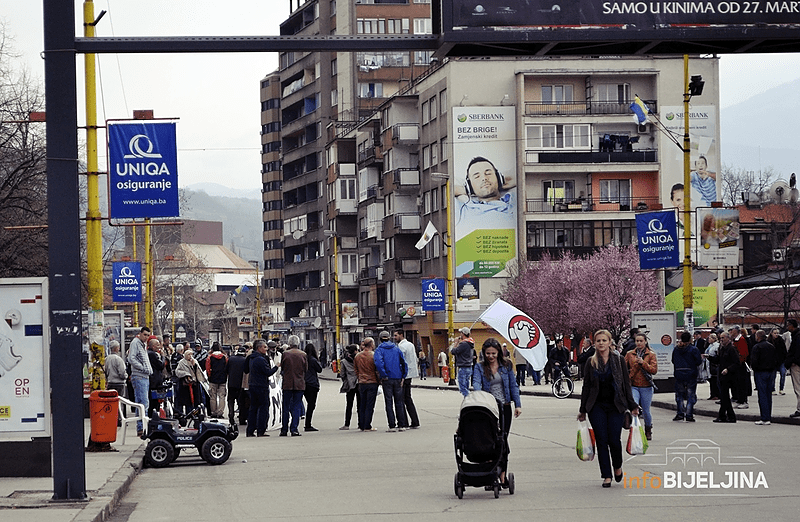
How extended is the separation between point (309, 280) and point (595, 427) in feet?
343

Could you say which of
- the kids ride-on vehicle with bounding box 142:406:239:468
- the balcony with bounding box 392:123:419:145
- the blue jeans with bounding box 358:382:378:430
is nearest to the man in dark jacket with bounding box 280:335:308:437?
the blue jeans with bounding box 358:382:378:430

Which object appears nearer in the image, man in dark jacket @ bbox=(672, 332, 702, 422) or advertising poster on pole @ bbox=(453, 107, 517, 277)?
man in dark jacket @ bbox=(672, 332, 702, 422)

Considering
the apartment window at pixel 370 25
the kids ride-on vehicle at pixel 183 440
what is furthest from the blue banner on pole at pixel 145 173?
the apartment window at pixel 370 25

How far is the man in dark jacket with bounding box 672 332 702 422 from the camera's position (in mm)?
24562

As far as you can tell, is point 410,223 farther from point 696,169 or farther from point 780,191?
point 780,191

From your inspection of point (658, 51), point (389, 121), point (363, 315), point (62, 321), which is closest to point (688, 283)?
point (658, 51)

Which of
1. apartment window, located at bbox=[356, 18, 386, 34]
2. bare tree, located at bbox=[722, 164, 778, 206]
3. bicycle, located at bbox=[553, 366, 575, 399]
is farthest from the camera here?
bare tree, located at bbox=[722, 164, 778, 206]

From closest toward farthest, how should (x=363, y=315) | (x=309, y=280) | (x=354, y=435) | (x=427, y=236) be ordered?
(x=354, y=435) → (x=427, y=236) → (x=363, y=315) → (x=309, y=280)

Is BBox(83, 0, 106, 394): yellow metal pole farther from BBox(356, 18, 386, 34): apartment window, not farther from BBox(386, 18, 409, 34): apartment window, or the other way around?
BBox(386, 18, 409, 34): apartment window

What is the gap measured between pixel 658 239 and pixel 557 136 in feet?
149

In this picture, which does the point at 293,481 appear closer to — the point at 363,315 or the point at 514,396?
the point at 514,396

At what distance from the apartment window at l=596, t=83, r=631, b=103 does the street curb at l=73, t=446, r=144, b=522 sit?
6298 centimetres

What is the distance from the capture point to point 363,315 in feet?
320

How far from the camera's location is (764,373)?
78.1ft
